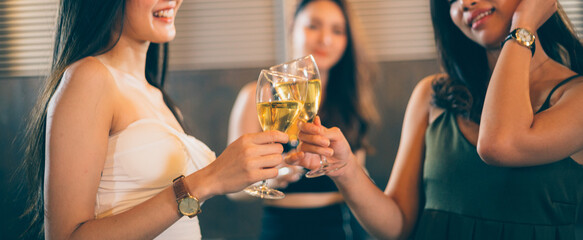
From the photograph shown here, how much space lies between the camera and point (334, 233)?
257 centimetres

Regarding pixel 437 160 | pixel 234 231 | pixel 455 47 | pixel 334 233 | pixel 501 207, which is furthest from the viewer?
pixel 234 231

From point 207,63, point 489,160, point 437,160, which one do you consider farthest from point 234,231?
point 489,160

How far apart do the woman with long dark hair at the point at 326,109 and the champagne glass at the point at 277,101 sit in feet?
3.76

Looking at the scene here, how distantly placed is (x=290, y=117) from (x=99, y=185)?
57cm

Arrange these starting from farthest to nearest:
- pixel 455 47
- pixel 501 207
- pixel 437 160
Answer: pixel 455 47 → pixel 437 160 → pixel 501 207

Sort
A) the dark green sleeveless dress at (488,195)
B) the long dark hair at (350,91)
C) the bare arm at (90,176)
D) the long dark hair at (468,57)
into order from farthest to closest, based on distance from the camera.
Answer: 1. the long dark hair at (350,91)
2. the long dark hair at (468,57)
3. the dark green sleeveless dress at (488,195)
4. the bare arm at (90,176)

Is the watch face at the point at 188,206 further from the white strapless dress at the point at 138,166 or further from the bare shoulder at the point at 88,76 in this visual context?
the bare shoulder at the point at 88,76

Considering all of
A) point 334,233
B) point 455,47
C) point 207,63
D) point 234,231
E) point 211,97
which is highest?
point 455,47

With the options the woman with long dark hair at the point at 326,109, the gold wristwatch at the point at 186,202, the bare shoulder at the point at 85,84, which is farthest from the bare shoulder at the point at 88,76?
the woman with long dark hair at the point at 326,109

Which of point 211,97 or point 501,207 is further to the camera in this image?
point 211,97

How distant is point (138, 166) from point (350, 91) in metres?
1.86

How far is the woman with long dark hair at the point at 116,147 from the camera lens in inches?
46.2

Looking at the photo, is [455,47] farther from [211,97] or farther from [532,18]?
[211,97]

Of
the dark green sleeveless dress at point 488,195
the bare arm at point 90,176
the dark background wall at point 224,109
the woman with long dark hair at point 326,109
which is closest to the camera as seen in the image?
the bare arm at point 90,176
